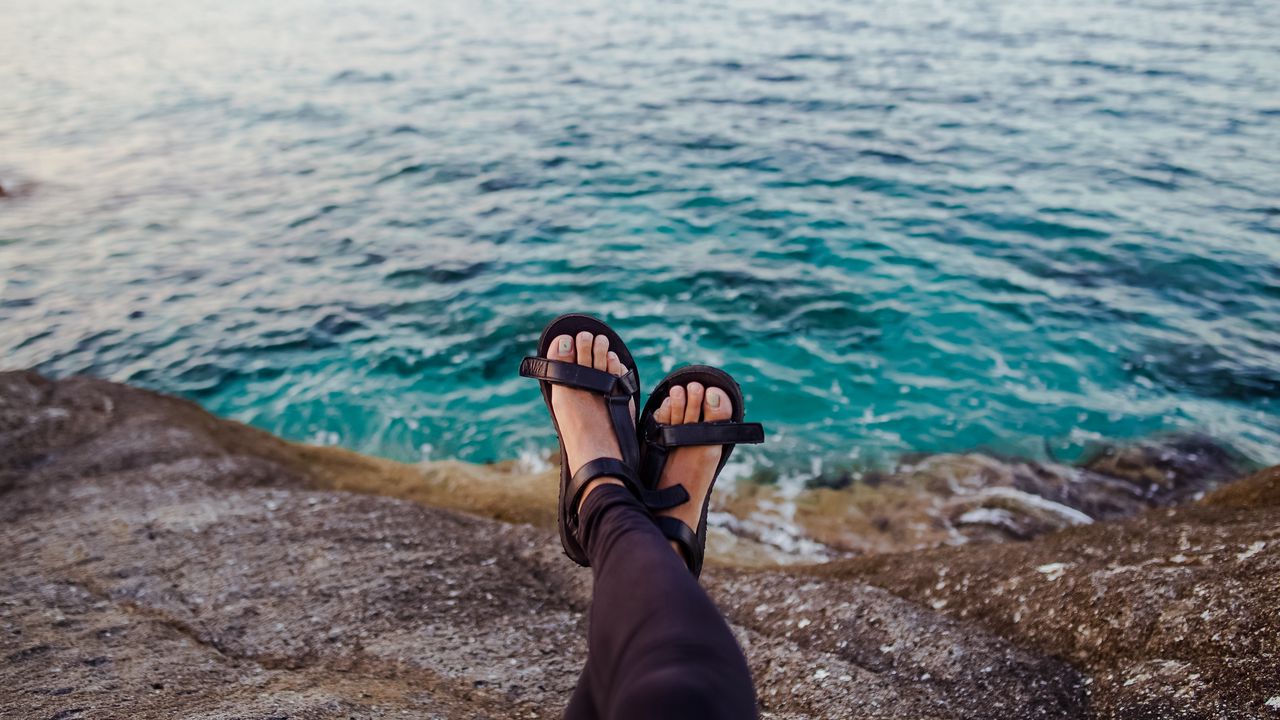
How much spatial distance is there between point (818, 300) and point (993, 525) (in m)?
2.67

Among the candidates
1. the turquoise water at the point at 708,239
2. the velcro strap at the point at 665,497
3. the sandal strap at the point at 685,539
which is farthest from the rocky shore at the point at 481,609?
the turquoise water at the point at 708,239

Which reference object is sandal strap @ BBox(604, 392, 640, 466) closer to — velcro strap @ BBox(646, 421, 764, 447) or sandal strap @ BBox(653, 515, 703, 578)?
velcro strap @ BBox(646, 421, 764, 447)

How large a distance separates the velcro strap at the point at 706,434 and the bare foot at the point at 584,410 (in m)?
0.17

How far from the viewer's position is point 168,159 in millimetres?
10391

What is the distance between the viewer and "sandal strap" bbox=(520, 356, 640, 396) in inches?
109

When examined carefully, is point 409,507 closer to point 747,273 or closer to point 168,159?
point 747,273

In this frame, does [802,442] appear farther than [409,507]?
Yes

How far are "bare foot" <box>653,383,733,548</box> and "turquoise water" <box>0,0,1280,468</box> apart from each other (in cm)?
209

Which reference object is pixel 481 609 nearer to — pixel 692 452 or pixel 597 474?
pixel 597 474

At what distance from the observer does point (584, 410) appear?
2713mm

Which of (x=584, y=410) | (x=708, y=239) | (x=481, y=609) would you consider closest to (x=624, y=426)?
(x=584, y=410)

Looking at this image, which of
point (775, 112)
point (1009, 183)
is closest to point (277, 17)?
point (775, 112)

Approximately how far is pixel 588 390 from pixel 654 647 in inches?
58.8

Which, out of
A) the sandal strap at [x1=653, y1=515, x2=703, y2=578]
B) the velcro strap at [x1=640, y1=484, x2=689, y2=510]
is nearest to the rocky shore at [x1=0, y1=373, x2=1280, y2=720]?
the sandal strap at [x1=653, y1=515, x2=703, y2=578]
